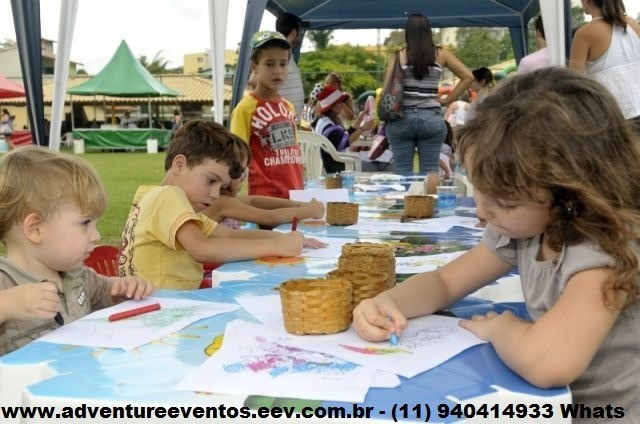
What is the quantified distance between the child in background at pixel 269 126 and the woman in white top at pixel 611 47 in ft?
5.22

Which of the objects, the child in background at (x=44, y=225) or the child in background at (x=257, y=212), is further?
the child in background at (x=257, y=212)

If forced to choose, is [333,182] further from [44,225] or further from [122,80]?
[122,80]

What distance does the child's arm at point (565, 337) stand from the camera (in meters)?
0.89

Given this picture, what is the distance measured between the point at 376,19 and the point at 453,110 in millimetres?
3767

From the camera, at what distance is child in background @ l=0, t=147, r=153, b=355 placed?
138 centimetres

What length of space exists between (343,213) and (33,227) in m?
1.19

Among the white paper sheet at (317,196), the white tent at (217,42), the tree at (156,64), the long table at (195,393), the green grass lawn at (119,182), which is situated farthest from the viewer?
the tree at (156,64)

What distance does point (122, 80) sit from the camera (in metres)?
22.1

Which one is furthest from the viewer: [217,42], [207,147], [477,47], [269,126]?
[477,47]

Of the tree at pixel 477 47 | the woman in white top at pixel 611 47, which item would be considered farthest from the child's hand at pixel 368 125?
the tree at pixel 477 47

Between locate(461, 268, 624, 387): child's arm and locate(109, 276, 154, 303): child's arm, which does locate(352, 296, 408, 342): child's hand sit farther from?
locate(109, 276, 154, 303): child's arm

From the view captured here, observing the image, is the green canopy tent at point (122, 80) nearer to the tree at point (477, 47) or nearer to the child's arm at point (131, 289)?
the tree at point (477, 47)

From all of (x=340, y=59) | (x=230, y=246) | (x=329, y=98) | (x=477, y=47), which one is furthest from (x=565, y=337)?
(x=340, y=59)

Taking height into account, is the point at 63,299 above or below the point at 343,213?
below
